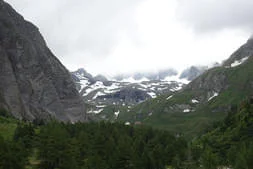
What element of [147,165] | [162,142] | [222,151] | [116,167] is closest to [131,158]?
[116,167]

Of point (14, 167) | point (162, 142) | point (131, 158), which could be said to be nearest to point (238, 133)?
point (162, 142)

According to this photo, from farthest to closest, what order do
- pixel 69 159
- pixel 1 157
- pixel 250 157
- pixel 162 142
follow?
pixel 162 142
pixel 250 157
pixel 69 159
pixel 1 157

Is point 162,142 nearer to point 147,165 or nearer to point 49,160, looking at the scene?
point 147,165

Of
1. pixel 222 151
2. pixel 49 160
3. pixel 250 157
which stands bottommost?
pixel 222 151

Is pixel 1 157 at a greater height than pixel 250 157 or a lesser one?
greater

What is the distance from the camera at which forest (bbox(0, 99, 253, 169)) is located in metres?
81.9

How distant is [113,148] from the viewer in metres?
109

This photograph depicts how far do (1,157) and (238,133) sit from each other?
127186 mm

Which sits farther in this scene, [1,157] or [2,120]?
[2,120]

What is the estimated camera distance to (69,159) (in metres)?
79.8

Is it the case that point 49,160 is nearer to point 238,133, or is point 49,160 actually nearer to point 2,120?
point 2,120

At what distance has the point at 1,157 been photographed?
209 feet

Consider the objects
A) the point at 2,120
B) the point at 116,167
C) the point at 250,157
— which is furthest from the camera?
the point at 2,120

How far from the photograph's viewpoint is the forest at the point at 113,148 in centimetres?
8194
